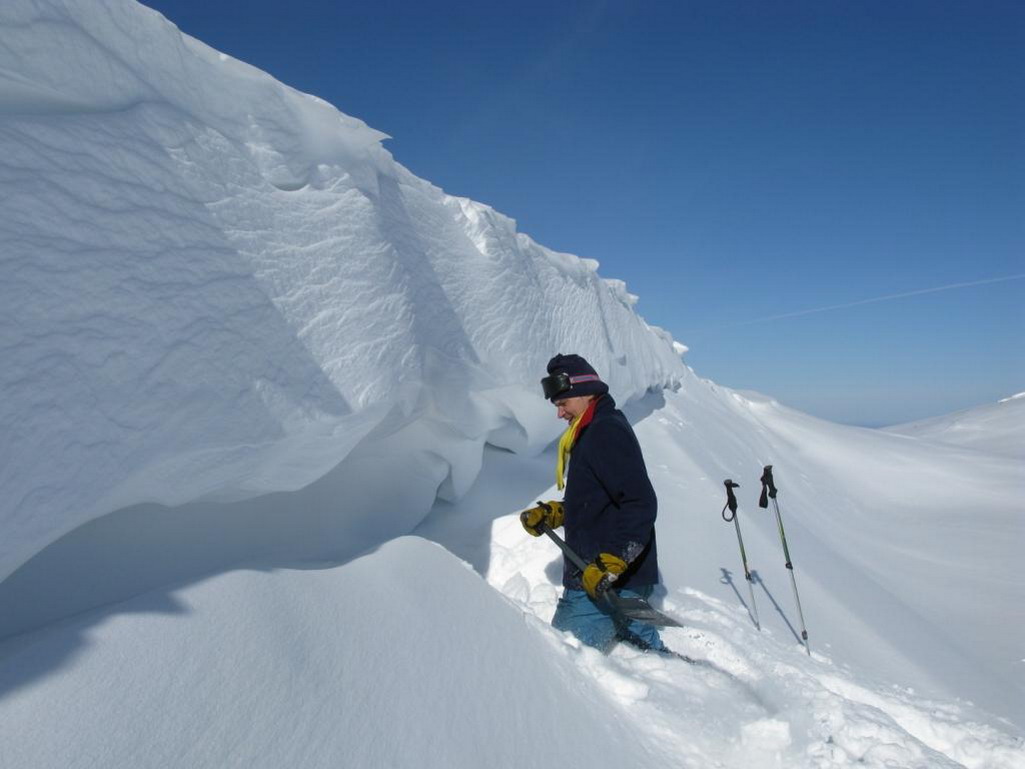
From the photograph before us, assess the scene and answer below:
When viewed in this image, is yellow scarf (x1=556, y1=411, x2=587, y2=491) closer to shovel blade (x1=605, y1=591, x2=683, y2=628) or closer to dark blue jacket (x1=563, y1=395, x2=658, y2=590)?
dark blue jacket (x1=563, y1=395, x2=658, y2=590)

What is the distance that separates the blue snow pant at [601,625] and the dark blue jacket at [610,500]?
0.07 metres

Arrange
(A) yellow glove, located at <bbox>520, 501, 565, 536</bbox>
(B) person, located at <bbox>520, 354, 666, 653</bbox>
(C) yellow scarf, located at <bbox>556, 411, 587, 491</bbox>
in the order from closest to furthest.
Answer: (B) person, located at <bbox>520, 354, 666, 653</bbox>, (C) yellow scarf, located at <bbox>556, 411, 587, 491</bbox>, (A) yellow glove, located at <bbox>520, 501, 565, 536</bbox>

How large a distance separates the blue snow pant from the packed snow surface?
0.14 metres

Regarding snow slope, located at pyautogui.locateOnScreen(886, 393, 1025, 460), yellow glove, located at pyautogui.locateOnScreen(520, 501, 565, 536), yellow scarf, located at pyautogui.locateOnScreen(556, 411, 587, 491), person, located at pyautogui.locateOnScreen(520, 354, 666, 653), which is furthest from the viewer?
snow slope, located at pyautogui.locateOnScreen(886, 393, 1025, 460)

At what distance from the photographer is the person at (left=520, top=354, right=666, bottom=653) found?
8.71 feet

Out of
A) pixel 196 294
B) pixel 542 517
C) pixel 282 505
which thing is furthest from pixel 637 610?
pixel 196 294

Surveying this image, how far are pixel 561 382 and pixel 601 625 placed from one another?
1.17 metres

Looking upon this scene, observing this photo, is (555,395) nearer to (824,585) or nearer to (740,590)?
(740,590)

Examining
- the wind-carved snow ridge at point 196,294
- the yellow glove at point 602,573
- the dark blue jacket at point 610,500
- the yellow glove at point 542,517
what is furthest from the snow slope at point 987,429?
the wind-carved snow ridge at point 196,294

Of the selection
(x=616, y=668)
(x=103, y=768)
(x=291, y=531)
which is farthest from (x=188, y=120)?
(x=616, y=668)

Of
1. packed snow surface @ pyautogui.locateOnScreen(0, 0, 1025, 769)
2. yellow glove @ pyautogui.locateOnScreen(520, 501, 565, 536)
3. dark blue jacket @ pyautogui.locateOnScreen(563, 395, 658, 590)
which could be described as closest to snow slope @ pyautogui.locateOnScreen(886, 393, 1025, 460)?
packed snow surface @ pyautogui.locateOnScreen(0, 0, 1025, 769)

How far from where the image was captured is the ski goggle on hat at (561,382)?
2980mm

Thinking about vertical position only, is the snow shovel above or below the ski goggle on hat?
below

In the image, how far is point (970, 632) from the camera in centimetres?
488
